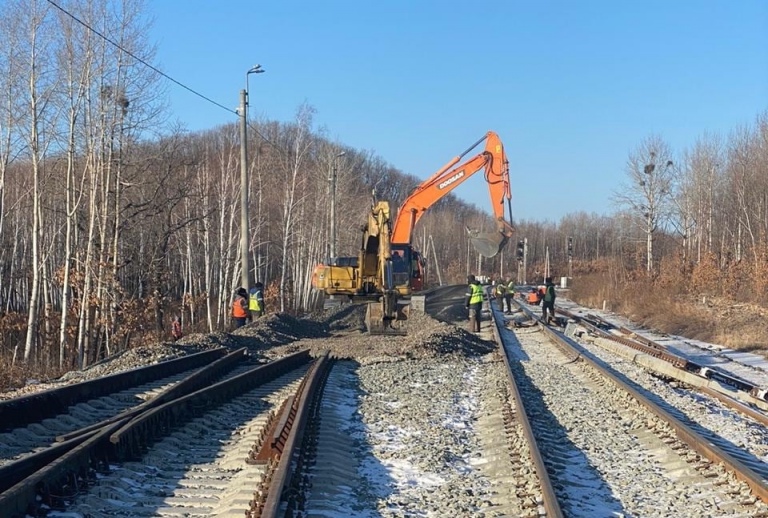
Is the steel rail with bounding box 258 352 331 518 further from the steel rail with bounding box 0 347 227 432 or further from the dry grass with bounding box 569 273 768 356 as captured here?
the dry grass with bounding box 569 273 768 356

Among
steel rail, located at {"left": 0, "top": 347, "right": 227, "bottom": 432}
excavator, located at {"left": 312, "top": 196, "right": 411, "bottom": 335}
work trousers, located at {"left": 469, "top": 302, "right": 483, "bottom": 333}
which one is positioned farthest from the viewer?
work trousers, located at {"left": 469, "top": 302, "right": 483, "bottom": 333}

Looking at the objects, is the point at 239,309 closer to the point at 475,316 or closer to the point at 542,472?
the point at 475,316

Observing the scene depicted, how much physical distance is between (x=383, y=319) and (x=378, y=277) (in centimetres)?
145

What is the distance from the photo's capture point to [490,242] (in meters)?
23.6

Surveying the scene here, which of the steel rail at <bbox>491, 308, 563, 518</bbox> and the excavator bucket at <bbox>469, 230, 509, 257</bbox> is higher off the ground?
the excavator bucket at <bbox>469, 230, 509, 257</bbox>

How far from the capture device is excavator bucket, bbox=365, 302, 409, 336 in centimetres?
2339

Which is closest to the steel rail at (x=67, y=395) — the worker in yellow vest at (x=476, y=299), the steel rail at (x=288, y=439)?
the steel rail at (x=288, y=439)

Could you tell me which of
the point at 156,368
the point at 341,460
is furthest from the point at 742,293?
the point at 341,460

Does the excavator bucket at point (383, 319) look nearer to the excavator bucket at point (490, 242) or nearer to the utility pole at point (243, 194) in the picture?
the excavator bucket at point (490, 242)

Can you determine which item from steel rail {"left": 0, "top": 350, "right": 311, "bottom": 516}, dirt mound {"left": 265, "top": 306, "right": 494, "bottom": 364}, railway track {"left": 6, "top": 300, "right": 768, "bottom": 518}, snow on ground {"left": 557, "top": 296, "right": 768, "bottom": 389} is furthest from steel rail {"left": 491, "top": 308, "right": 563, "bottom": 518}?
snow on ground {"left": 557, "top": 296, "right": 768, "bottom": 389}

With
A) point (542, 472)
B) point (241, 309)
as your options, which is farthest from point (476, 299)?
point (542, 472)

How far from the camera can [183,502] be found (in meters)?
6.08

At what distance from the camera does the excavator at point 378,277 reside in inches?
889

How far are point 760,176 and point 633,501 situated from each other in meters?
47.6
